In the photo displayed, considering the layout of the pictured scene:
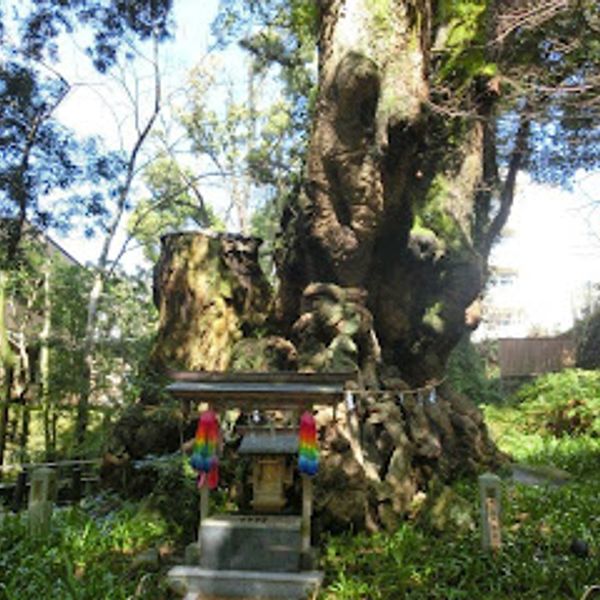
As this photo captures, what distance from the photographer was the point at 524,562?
22.7 ft

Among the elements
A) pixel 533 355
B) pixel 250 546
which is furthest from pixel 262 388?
pixel 533 355

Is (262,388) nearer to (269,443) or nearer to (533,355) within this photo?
(269,443)

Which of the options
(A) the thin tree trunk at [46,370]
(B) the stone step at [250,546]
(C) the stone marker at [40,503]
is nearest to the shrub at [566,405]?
(B) the stone step at [250,546]

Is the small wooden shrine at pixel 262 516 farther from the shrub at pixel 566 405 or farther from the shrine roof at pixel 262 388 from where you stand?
the shrub at pixel 566 405

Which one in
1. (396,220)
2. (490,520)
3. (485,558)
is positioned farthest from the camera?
(396,220)

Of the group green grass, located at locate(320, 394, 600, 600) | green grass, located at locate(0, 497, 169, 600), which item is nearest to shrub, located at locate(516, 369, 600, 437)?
green grass, located at locate(320, 394, 600, 600)

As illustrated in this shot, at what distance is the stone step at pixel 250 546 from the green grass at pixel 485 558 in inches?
23.2

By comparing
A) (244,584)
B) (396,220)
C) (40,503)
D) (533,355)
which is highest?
(396,220)

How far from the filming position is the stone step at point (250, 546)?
7012 mm

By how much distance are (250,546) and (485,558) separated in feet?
9.28

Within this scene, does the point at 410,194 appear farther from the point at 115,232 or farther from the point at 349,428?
the point at 115,232

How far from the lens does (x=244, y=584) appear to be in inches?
267

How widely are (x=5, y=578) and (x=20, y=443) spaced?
37.9 ft

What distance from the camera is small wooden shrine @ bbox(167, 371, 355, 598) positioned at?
22.4ft
